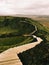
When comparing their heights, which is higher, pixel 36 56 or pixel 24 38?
pixel 36 56

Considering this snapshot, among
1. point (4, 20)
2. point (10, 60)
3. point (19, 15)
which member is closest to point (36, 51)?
point (10, 60)

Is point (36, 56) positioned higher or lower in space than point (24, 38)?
higher

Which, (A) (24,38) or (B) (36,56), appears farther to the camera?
(A) (24,38)

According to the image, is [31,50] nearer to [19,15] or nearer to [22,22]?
[22,22]

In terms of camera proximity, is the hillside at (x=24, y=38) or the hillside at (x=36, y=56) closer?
the hillside at (x=36, y=56)

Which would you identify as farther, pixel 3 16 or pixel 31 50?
pixel 3 16

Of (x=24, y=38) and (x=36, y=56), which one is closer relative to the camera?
(x=36, y=56)

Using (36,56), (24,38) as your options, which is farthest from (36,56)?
(24,38)

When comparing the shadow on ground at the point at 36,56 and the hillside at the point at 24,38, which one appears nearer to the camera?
the shadow on ground at the point at 36,56

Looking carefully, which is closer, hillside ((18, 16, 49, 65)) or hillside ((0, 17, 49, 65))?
hillside ((18, 16, 49, 65))

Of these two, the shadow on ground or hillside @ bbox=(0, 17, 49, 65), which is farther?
hillside @ bbox=(0, 17, 49, 65)

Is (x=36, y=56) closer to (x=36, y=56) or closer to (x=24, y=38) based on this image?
(x=36, y=56)
